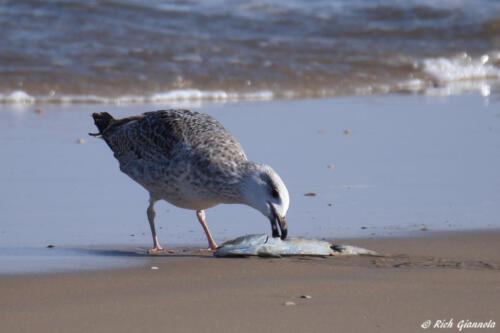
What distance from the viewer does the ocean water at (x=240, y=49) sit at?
13.7 metres

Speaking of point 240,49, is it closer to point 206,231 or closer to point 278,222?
point 206,231

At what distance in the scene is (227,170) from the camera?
5.90 meters

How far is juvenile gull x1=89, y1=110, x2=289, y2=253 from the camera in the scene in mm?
5586

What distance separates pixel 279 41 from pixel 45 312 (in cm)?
1310

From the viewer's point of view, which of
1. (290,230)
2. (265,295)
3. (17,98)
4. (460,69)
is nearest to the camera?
(265,295)

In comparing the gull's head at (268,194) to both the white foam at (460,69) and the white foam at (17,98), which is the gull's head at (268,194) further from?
the white foam at (460,69)

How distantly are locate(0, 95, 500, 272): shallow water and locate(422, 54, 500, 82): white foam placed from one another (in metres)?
4.33

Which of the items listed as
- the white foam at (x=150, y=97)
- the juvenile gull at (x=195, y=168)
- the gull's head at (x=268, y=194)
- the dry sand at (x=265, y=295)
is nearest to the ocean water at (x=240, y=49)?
the white foam at (x=150, y=97)

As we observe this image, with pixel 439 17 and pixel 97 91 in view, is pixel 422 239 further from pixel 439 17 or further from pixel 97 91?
pixel 439 17

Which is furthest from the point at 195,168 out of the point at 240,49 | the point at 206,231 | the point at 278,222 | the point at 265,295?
the point at 240,49

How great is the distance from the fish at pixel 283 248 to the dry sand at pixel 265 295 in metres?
0.05

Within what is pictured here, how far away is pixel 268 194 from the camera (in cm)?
554

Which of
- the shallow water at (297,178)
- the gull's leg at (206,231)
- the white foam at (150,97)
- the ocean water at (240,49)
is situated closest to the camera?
the gull's leg at (206,231)

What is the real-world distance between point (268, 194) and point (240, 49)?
10827mm
